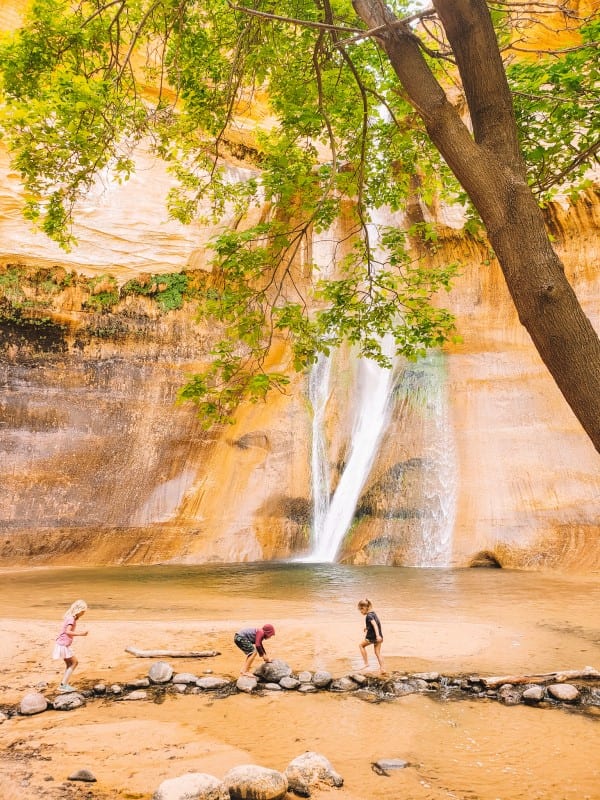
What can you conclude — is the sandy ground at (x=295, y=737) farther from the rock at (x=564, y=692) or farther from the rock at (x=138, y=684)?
the rock at (x=564, y=692)

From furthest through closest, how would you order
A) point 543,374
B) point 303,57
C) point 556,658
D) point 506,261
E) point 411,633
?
point 543,374, point 411,633, point 303,57, point 556,658, point 506,261

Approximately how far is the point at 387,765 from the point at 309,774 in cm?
70

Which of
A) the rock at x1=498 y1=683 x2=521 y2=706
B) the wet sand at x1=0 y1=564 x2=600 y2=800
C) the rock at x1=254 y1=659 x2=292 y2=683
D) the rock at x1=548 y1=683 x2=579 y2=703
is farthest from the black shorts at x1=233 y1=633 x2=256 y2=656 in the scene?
the rock at x1=548 y1=683 x2=579 y2=703

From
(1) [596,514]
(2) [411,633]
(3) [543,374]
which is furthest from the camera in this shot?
(3) [543,374]

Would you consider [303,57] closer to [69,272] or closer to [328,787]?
[328,787]

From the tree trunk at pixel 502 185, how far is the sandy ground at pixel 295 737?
280cm

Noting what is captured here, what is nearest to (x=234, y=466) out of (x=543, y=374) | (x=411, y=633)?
(x=543, y=374)

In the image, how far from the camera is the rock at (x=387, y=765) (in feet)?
13.4

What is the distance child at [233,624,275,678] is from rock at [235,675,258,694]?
10.7 inches

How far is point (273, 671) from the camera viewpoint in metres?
6.14

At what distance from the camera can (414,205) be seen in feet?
70.9

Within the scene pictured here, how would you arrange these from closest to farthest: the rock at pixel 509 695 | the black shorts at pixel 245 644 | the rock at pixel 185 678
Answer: the rock at pixel 509 695
the rock at pixel 185 678
the black shorts at pixel 245 644

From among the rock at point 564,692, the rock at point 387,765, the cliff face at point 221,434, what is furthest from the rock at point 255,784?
the cliff face at point 221,434

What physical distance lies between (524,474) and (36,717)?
13.1 metres
